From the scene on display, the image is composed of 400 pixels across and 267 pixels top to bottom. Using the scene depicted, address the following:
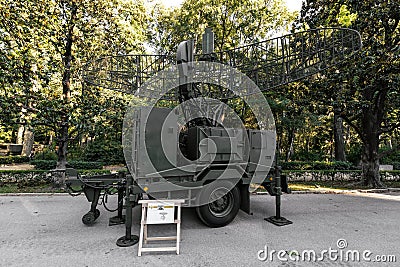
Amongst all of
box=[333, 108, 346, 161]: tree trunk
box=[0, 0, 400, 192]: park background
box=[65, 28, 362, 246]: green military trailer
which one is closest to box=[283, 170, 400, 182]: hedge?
box=[0, 0, 400, 192]: park background

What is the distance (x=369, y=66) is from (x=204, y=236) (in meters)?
7.66

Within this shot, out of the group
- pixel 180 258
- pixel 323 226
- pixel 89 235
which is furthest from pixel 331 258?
pixel 89 235

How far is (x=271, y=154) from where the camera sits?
236 inches

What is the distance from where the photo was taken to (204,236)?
4711 mm

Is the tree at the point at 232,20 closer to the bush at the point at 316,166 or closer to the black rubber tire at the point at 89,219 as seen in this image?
the bush at the point at 316,166

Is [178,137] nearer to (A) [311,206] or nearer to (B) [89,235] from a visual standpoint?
(B) [89,235]

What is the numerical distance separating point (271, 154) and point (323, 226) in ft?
6.14

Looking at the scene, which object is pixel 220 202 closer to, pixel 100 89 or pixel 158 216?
pixel 158 216

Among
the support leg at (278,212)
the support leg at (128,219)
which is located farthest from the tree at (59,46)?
the support leg at (278,212)

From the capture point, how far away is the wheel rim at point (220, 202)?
5195 millimetres

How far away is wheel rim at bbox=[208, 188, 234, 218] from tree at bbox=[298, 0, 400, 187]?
6.31 meters

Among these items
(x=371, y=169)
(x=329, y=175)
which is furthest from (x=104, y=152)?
(x=371, y=169)

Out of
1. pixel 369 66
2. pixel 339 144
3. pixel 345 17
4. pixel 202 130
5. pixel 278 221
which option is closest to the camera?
pixel 202 130

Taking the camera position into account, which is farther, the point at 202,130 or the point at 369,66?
the point at 369,66
